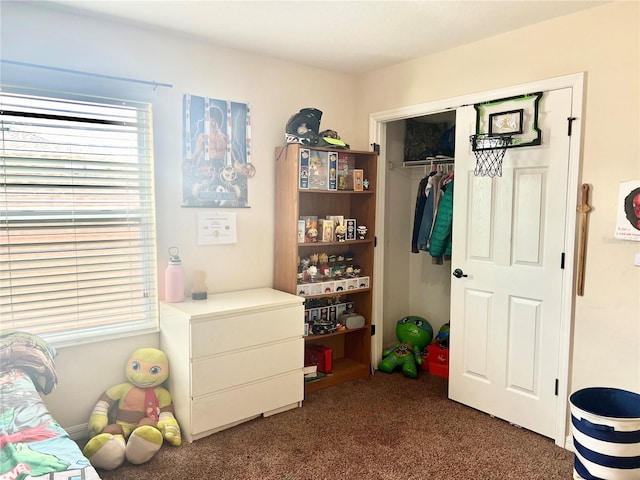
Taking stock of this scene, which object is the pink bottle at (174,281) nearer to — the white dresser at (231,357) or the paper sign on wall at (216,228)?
the white dresser at (231,357)

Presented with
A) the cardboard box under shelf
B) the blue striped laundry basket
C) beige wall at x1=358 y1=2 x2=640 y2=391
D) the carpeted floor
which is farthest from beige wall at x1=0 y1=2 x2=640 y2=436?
the cardboard box under shelf

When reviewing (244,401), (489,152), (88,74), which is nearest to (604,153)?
(489,152)

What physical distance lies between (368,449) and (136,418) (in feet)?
4.45

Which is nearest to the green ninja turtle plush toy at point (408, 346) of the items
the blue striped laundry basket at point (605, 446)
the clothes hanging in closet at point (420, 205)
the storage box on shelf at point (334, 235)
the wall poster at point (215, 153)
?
the storage box on shelf at point (334, 235)

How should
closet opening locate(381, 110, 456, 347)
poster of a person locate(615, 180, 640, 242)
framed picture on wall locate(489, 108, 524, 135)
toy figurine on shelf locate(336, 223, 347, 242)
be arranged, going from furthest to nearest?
1. closet opening locate(381, 110, 456, 347)
2. toy figurine on shelf locate(336, 223, 347, 242)
3. framed picture on wall locate(489, 108, 524, 135)
4. poster of a person locate(615, 180, 640, 242)

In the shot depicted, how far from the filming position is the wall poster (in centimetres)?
307

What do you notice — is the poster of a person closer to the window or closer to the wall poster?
the wall poster

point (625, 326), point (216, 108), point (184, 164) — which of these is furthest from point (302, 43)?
point (625, 326)

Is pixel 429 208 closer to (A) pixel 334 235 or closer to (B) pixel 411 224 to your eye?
(B) pixel 411 224

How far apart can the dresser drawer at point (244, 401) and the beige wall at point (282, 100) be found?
585 millimetres

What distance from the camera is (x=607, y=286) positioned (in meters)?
2.52

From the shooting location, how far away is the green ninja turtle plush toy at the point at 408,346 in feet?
12.6

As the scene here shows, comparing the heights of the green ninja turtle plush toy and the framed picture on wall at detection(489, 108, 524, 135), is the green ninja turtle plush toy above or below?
below

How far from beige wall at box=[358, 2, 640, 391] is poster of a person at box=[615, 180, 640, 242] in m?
0.04
